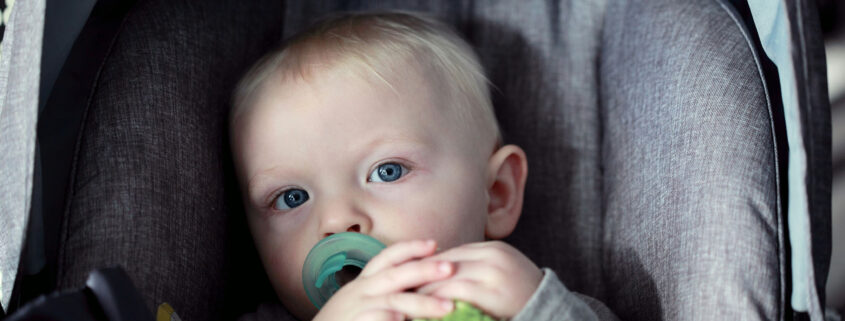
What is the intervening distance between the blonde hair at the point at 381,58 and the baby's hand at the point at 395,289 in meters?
0.36

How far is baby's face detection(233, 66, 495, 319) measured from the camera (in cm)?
110

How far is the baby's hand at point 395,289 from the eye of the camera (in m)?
0.87

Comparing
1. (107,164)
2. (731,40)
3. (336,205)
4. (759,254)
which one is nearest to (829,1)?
(731,40)

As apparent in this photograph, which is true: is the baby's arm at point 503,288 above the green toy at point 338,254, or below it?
above

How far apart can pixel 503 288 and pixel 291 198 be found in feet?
1.39

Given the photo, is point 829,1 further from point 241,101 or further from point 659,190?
point 241,101

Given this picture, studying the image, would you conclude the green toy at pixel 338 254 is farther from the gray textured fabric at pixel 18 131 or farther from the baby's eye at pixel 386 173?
the gray textured fabric at pixel 18 131

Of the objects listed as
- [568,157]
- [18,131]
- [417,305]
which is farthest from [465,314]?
[568,157]

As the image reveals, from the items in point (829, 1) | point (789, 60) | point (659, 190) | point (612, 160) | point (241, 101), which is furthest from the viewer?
point (829, 1)

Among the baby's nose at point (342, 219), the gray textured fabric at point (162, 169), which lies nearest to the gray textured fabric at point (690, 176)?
the baby's nose at point (342, 219)

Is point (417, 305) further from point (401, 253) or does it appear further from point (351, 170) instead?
point (351, 170)

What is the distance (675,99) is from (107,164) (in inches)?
33.8

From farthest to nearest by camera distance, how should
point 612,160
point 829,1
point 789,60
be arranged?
1. point 829,1
2. point 612,160
3. point 789,60

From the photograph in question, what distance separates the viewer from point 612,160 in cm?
139
